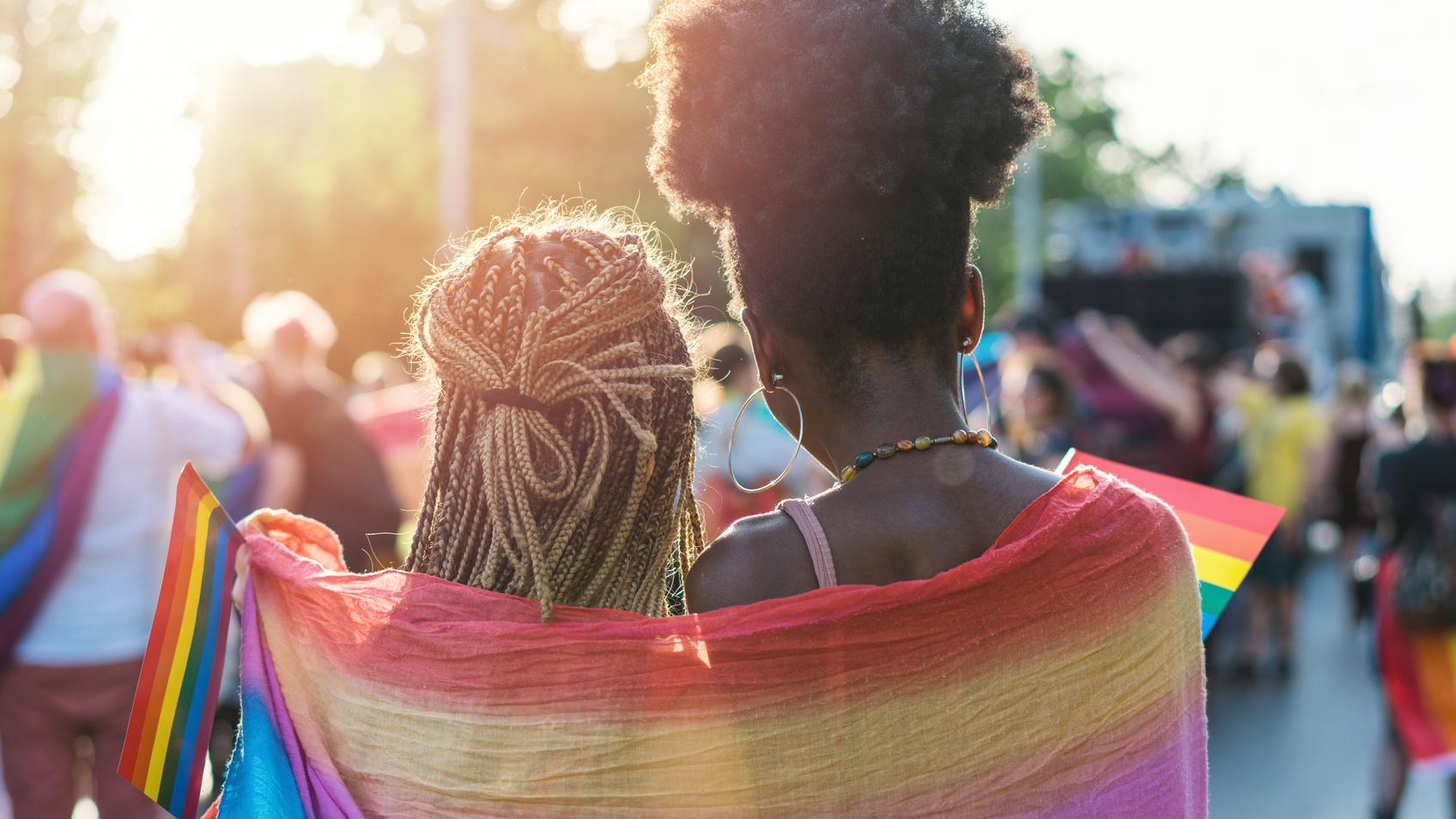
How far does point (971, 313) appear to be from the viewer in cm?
189

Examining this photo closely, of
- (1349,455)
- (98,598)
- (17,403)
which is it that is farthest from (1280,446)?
(17,403)

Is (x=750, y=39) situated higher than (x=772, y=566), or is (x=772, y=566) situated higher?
(x=750, y=39)

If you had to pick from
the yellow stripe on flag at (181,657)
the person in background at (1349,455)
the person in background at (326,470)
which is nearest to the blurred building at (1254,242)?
the person in background at (1349,455)

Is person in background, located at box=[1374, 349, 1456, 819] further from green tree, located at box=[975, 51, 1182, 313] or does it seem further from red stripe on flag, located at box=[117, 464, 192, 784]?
green tree, located at box=[975, 51, 1182, 313]

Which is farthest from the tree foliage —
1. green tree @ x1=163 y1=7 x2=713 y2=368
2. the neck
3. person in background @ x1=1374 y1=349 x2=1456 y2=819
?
the neck

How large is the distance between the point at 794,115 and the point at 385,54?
33565 millimetres

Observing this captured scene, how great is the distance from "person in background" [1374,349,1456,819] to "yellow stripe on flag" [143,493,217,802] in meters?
5.06

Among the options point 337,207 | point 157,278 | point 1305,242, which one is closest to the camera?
point 1305,242

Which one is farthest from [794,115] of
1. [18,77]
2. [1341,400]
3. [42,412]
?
[18,77]

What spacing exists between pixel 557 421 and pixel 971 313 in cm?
60

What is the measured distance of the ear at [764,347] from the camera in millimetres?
1854

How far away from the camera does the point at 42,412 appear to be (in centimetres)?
402

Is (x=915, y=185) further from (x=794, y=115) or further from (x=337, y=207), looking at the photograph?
(x=337, y=207)

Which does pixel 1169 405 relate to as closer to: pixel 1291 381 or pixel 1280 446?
pixel 1280 446
